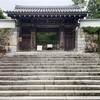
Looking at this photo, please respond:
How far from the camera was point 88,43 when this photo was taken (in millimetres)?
11148

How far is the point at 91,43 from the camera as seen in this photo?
1110cm

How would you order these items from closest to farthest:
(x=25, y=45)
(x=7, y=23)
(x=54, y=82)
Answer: (x=54, y=82) → (x=7, y=23) → (x=25, y=45)

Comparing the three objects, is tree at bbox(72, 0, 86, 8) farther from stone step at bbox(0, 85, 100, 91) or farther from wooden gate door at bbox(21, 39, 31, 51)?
stone step at bbox(0, 85, 100, 91)

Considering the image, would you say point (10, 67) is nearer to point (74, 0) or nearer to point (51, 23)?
point (51, 23)

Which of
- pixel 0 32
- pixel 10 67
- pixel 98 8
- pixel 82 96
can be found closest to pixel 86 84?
pixel 82 96

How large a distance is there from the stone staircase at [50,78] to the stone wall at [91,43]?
2.56 m

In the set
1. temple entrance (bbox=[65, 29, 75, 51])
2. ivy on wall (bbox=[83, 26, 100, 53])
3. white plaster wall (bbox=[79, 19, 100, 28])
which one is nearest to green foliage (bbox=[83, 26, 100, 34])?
ivy on wall (bbox=[83, 26, 100, 53])

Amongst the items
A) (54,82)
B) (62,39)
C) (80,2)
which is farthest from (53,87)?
(80,2)

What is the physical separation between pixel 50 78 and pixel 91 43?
5.90 meters

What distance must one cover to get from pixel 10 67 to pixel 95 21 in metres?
7.28

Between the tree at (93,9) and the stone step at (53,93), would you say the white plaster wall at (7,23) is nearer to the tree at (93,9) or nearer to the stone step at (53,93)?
the stone step at (53,93)

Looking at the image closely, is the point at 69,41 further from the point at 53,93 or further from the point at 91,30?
the point at 53,93

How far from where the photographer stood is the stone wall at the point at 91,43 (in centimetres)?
1101

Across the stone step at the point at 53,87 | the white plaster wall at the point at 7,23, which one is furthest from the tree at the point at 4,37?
the stone step at the point at 53,87
